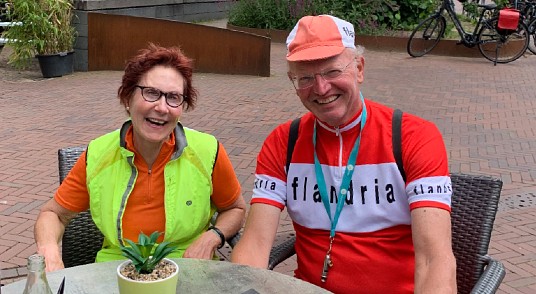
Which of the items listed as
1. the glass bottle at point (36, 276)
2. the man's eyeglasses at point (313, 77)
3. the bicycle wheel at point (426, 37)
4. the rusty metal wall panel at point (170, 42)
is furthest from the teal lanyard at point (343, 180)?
the bicycle wheel at point (426, 37)

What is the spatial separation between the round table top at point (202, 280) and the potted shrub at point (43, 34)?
832 centimetres

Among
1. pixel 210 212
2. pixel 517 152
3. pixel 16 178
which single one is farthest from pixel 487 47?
pixel 210 212

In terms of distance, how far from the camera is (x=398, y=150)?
2.31 meters

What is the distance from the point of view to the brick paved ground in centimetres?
478

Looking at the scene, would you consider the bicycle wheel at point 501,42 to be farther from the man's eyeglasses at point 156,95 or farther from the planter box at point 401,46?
the man's eyeglasses at point 156,95

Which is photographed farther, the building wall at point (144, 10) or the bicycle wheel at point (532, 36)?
the bicycle wheel at point (532, 36)

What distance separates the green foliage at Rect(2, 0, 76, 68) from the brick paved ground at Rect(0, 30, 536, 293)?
17.6 inches

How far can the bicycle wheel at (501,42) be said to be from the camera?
40.3 ft

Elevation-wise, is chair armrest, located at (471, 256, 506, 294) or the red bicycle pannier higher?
the red bicycle pannier

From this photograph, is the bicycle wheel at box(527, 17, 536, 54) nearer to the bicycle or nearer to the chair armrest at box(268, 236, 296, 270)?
the bicycle

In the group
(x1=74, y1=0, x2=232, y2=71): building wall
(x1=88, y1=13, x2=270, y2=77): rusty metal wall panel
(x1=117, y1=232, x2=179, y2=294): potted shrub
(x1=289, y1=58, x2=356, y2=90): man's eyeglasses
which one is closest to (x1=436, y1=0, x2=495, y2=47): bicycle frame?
(x1=88, y1=13, x2=270, y2=77): rusty metal wall panel

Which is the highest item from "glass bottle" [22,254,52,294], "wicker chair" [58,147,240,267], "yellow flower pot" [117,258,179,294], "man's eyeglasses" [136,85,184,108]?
"man's eyeglasses" [136,85,184,108]

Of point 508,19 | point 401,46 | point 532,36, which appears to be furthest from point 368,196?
point 532,36

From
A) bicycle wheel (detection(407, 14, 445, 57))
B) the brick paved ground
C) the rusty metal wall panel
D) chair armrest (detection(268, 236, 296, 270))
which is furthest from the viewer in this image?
bicycle wheel (detection(407, 14, 445, 57))
